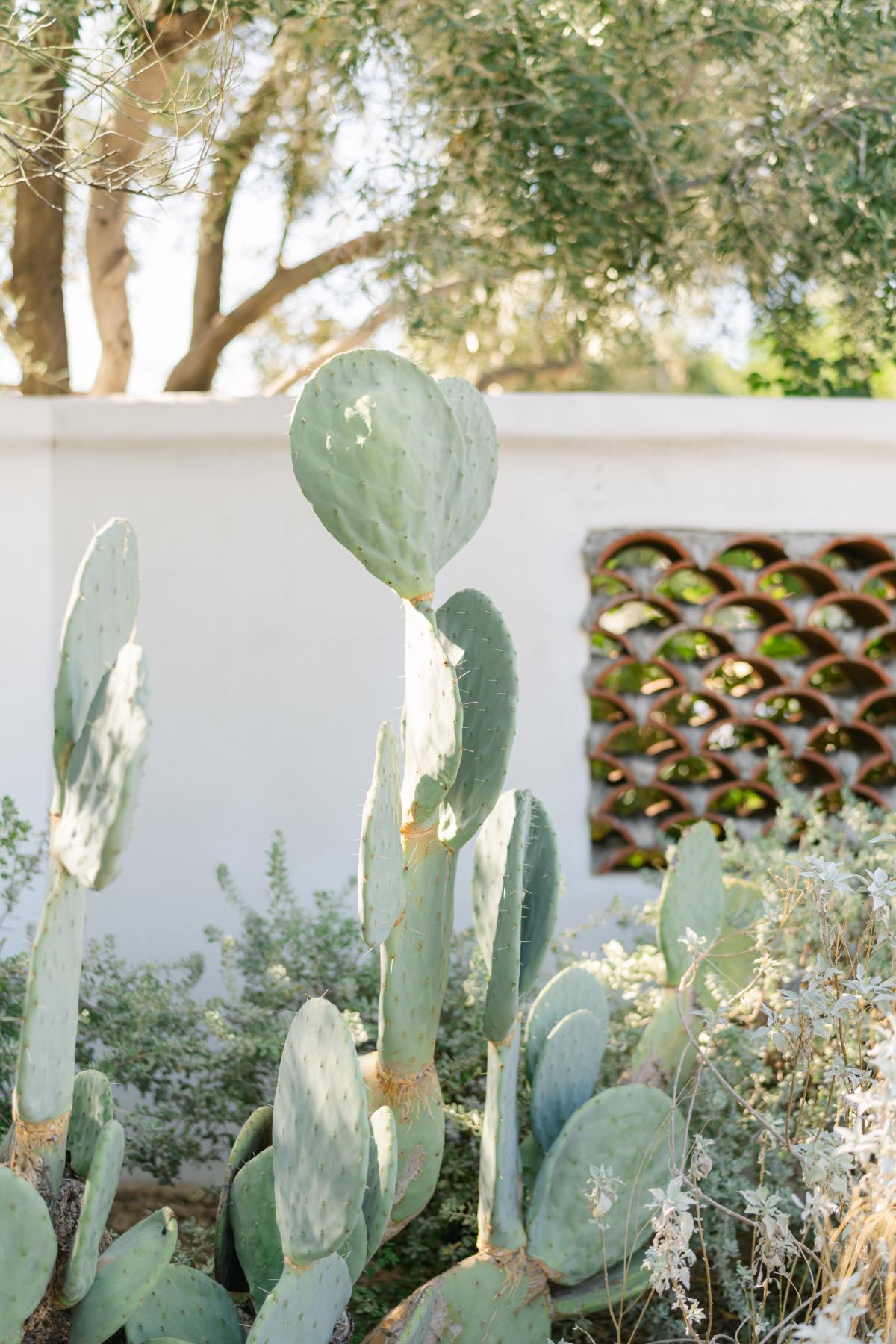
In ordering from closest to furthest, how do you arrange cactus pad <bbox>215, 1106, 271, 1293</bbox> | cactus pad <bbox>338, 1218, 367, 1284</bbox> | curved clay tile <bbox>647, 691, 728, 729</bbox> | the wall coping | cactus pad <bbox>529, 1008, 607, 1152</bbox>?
cactus pad <bbox>338, 1218, 367, 1284</bbox>
cactus pad <bbox>215, 1106, 271, 1293</bbox>
cactus pad <bbox>529, 1008, 607, 1152</bbox>
the wall coping
curved clay tile <bbox>647, 691, 728, 729</bbox>

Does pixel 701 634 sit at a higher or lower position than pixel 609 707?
higher

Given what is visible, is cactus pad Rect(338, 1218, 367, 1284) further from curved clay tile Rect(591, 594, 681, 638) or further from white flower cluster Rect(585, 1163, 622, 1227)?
curved clay tile Rect(591, 594, 681, 638)

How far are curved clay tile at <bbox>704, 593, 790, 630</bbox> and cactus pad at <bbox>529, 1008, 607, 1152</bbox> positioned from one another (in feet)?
6.40

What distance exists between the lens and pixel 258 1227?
2.34 m

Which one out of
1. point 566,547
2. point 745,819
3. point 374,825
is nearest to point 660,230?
point 566,547

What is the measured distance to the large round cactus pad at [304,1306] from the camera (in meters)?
2.00

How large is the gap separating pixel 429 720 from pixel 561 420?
2067 millimetres

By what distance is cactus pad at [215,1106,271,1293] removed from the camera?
95.2 inches

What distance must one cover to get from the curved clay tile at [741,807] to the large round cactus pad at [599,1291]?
6.64 feet

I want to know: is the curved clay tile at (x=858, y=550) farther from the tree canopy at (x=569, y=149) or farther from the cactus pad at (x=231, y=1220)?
the cactus pad at (x=231, y=1220)

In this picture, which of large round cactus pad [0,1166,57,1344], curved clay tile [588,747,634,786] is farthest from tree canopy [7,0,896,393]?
large round cactus pad [0,1166,57,1344]

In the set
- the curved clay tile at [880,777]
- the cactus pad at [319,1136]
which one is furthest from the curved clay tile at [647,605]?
the cactus pad at [319,1136]

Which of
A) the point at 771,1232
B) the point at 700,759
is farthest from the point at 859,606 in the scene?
the point at 771,1232

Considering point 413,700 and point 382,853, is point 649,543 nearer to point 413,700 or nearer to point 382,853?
point 413,700
